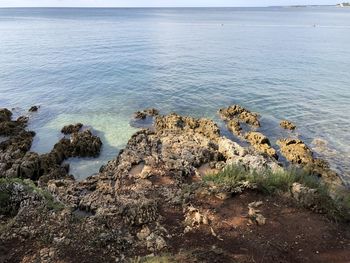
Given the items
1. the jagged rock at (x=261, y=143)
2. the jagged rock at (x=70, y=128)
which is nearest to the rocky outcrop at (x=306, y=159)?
the jagged rock at (x=261, y=143)

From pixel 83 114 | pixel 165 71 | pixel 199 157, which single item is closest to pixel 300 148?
pixel 199 157

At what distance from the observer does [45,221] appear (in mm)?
10977

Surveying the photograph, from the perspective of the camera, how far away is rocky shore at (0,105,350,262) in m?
9.35

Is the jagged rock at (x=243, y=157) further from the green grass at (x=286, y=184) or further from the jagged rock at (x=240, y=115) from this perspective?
the jagged rock at (x=240, y=115)

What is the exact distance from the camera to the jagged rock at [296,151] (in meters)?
19.0

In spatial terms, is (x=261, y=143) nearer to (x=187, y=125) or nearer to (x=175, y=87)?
(x=187, y=125)

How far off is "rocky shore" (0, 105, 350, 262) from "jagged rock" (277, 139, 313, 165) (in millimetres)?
502

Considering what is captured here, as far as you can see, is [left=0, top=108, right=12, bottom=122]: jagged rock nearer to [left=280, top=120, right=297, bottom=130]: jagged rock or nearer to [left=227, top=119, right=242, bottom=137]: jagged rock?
[left=227, top=119, right=242, bottom=137]: jagged rock

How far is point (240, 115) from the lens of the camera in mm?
25422

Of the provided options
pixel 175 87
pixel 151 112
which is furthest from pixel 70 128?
pixel 175 87

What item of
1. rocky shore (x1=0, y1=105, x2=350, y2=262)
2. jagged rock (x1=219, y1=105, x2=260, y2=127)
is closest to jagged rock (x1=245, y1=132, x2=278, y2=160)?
rocky shore (x1=0, y1=105, x2=350, y2=262)

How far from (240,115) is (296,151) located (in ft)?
21.2

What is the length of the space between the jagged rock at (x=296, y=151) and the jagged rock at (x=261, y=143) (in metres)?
0.72

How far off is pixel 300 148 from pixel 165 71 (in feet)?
76.1
